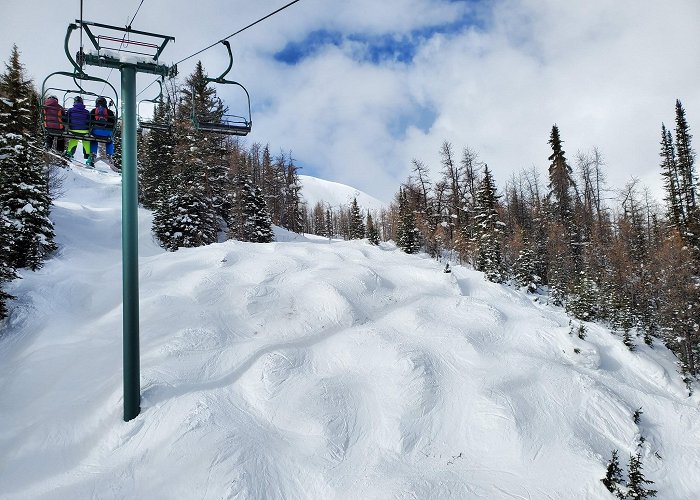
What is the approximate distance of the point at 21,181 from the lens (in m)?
16.1

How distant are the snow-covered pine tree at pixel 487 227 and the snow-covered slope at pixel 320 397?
15965 mm

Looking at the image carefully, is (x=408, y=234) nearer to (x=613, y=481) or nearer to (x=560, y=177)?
(x=560, y=177)

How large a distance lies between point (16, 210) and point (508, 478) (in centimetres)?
2087

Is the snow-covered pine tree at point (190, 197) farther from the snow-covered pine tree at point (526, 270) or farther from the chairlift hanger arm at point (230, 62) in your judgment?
the snow-covered pine tree at point (526, 270)

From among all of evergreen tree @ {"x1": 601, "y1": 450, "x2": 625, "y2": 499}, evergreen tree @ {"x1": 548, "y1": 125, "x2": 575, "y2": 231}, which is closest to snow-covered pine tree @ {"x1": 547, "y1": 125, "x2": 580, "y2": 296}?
evergreen tree @ {"x1": 548, "y1": 125, "x2": 575, "y2": 231}

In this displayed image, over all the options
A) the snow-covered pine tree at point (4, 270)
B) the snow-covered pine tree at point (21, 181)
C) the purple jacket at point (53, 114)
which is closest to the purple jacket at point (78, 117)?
the purple jacket at point (53, 114)

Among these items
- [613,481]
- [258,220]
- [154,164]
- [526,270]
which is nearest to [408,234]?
[526,270]

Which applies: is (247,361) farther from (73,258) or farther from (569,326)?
(73,258)

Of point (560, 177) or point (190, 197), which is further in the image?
point (560, 177)

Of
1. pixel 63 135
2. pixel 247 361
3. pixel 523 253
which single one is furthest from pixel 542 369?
pixel 523 253

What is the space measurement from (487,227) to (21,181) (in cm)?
3188

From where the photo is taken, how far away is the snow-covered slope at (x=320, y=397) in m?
6.21

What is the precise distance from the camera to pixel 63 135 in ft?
24.6

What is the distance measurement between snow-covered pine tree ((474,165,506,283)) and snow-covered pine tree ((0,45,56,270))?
27.3 metres
